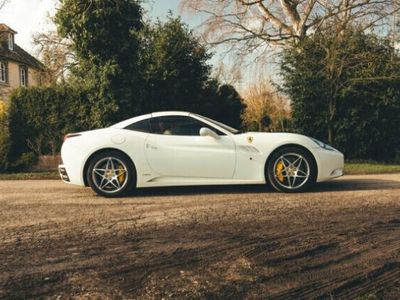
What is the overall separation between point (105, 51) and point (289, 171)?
29.6 ft

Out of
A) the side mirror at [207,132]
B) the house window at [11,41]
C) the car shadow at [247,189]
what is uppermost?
the house window at [11,41]

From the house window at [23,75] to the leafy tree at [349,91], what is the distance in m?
33.8

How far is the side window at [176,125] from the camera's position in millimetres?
7152

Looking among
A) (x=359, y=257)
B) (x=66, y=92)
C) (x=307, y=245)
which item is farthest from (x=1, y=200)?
(x=66, y=92)

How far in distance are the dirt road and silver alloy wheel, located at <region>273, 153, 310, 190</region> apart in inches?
20.4

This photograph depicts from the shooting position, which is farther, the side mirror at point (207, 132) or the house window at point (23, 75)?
the house window at point (23, 75)

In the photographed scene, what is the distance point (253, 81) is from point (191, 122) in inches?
534

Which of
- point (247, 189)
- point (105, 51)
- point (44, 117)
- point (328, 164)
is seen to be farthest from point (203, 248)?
point (105, 51)

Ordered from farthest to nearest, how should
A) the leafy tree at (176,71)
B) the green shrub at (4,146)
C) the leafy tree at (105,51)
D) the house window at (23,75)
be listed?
the house window at (23,75), the leafy tree at (176,71), the leafy tree at (105,51), the green shrub at (4,146)

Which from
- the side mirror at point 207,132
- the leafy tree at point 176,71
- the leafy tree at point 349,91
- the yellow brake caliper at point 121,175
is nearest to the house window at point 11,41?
the leafy tree at point 176,71

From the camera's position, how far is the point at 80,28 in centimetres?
1389

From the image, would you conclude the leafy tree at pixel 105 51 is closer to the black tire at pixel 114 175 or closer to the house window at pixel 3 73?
the black tire at pixel 114 175

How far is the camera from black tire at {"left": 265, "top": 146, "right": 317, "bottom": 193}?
6.97m

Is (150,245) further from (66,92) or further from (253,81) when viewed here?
(253,81)
